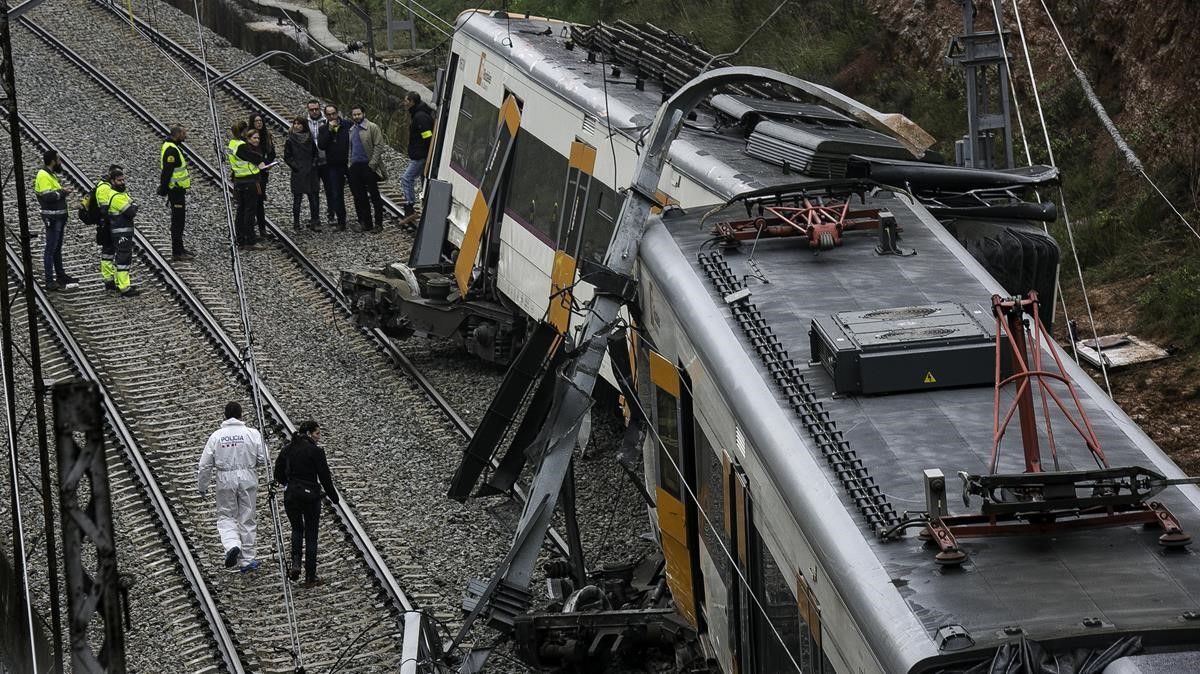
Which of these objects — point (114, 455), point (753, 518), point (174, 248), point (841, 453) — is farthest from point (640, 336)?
point (174, 248)

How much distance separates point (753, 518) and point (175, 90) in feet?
73.1

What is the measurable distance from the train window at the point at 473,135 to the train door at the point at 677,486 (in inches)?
306

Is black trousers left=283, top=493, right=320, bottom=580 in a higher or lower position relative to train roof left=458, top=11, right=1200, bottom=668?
lower

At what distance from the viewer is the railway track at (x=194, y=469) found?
12.2m

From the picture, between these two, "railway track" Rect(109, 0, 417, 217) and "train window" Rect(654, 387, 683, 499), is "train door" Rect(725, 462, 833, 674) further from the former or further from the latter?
"railway track" Rect(109, 0, 417, 217)

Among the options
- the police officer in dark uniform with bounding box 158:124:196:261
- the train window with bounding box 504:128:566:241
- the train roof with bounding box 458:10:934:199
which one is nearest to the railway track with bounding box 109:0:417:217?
the police officer in dark uniform with bounding box 158:124:196:261

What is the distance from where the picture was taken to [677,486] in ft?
31.8

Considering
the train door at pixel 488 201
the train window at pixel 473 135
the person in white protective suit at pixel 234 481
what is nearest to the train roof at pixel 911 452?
the person in white protective suit at pixel 234 481

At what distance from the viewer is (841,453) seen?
22.4 feet

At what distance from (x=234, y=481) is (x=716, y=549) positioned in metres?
5.60

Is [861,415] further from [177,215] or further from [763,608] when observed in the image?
[177,215]

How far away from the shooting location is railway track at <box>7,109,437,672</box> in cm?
1225

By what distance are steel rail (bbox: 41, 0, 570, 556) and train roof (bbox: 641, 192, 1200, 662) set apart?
138 inches

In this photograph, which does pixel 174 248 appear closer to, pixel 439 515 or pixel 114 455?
pixel 114 455
